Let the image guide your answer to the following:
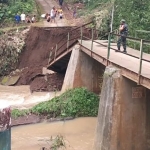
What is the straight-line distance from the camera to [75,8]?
30328mm

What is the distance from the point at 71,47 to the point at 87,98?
3.54 meters

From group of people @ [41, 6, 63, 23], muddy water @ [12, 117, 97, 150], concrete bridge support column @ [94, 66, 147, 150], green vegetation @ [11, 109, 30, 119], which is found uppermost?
group of people @ [41, 6, 63, 23]

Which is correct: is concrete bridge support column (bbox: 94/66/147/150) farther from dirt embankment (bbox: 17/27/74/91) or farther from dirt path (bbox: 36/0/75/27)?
dirt path (bbox: 36/0/75/27)

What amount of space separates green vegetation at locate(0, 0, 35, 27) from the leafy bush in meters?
12.5

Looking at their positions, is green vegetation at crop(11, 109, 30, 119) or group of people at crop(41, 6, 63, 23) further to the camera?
group of people at crop(41, 6, 63, 23)

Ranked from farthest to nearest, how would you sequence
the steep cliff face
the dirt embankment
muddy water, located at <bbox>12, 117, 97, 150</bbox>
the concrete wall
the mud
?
the steep cliff face < the mud < the dirt embankment < the concrete wall < muddy water, located at <bbox>12, 117, 97, 150</bbox>

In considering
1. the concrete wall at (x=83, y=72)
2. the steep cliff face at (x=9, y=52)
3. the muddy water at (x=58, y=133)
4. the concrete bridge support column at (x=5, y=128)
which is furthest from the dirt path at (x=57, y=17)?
the concrete bridge support column at (x=5, y=128)

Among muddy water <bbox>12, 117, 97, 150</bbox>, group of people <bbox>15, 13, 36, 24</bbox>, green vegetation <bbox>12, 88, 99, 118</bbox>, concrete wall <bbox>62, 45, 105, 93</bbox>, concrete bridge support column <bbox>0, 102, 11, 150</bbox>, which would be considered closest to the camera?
concrete bridge support column <bbox>0, 102, 11, 150</bbox>

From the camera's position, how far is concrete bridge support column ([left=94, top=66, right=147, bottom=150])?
977 cm

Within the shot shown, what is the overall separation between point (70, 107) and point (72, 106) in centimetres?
11

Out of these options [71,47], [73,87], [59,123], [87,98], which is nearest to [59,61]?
[71,47]

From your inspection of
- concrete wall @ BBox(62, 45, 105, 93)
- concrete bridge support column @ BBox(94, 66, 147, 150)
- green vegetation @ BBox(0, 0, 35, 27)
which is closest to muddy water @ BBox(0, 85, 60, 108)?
concrete wall @ BBox(62, 45, 105, 93)

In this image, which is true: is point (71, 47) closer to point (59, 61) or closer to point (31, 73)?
point (59, 61)

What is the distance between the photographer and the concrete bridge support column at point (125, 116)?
9.77 m
